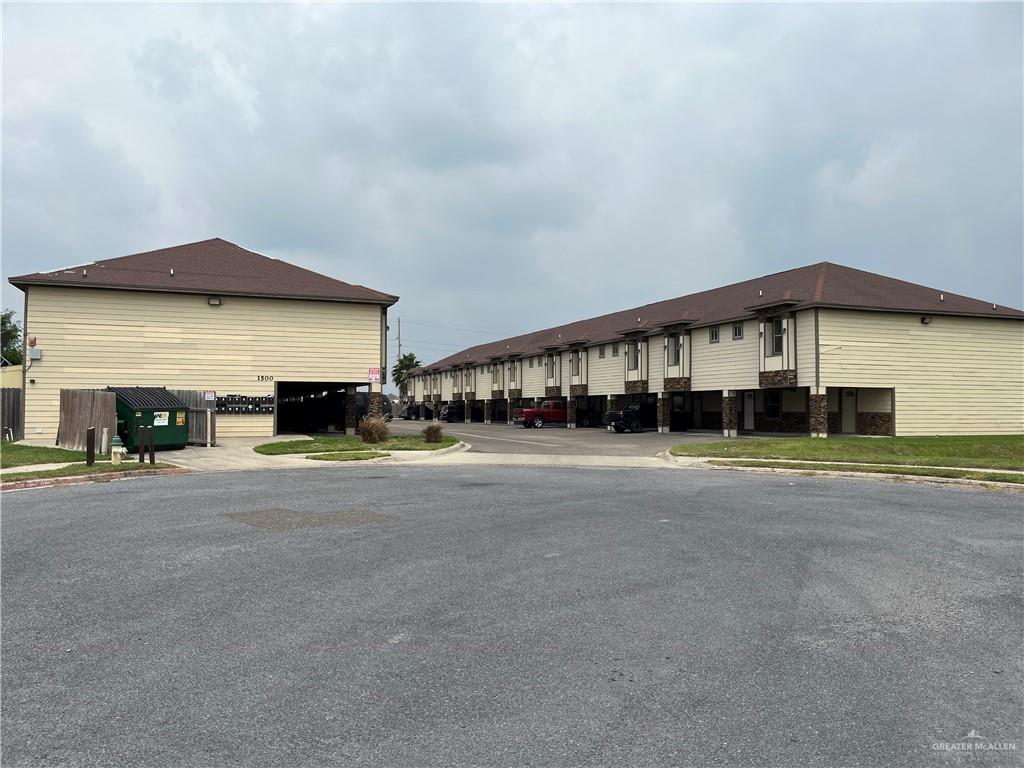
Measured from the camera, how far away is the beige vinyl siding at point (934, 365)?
33.0m

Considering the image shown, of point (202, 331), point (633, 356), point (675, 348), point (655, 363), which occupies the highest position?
point (675, 348)

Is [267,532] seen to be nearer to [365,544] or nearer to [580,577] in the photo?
[365,544]

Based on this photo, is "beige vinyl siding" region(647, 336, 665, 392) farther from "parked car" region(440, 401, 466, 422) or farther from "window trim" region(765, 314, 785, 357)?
"parked car" region(440, 401, 466, 422)

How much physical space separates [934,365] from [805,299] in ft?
26.5

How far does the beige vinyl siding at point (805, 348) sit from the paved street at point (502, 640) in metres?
22.8

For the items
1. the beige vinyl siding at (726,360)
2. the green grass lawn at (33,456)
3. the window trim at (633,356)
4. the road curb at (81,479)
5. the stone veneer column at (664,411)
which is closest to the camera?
the road curb at (81,479)

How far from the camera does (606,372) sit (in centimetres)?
4931

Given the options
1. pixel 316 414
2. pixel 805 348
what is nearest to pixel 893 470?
pixel 805 348

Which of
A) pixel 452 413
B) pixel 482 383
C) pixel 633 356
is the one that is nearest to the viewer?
pixel 633 356

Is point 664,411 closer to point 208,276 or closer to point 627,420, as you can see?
point 627,420

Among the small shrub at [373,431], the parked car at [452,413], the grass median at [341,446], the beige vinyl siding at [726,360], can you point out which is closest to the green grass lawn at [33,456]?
the grass median at [341,446]

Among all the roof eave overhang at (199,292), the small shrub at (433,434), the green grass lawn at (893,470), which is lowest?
the green grass lawn at (893,470)

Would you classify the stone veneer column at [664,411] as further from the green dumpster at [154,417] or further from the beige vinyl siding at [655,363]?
the green dumpster at [154,417]

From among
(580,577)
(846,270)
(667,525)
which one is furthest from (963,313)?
(580,577)
